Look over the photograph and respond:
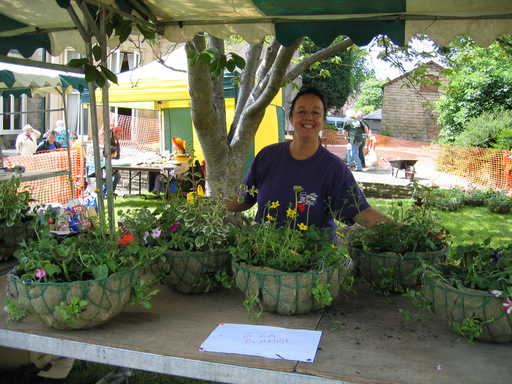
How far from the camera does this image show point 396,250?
2.08 meters

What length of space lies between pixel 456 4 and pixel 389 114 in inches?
1237

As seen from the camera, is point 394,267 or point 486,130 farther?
point 486,130

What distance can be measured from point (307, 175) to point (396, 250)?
851 millimetres

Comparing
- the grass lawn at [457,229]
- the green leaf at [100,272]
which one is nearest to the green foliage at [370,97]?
the grass lawn at [457,229]

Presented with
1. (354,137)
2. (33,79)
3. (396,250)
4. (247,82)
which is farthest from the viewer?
(354,137)

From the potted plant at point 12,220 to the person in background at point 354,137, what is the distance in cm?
1379

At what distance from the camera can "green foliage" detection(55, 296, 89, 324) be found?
1609mm

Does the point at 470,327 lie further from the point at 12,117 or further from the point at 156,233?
the point at 12,117

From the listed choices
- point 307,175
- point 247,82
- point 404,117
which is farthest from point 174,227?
point 404,117

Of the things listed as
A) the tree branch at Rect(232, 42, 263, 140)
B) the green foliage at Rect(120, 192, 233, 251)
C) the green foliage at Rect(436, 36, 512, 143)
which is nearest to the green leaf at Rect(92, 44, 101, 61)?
the green foliage at Rect(120, 192, 233, 251)

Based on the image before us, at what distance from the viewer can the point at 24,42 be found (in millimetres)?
3229

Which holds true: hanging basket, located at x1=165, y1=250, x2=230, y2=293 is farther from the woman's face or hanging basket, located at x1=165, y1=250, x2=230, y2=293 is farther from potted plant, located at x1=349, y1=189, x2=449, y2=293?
the woman's face

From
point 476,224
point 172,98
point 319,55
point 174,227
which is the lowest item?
point 476,224

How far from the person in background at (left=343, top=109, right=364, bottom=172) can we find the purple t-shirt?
13.2m
